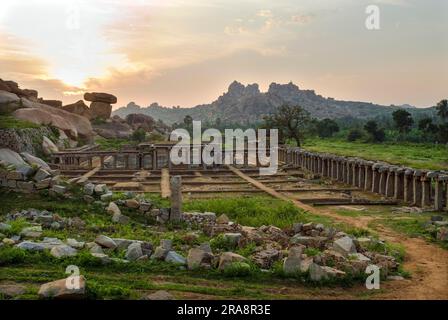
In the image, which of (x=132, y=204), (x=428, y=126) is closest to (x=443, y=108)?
(x=428, y=126)

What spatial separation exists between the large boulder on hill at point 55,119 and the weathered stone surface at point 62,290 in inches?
1518

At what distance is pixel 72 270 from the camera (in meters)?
9.12

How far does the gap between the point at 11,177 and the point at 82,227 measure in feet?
11.8

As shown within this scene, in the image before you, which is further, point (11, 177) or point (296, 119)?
point (296, 119)

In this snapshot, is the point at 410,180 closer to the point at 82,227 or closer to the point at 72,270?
the point at 82,227

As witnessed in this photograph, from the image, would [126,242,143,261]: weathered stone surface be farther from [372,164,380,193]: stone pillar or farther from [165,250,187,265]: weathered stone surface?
[372,164,380,193]: stone pillar

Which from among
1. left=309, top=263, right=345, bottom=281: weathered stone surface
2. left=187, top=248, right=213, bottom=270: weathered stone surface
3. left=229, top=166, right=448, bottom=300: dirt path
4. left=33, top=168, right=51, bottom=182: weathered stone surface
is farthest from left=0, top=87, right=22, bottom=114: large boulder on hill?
left=309, top=263, right=345, bottom=281: weathered stone surface

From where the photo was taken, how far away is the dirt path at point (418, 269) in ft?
30.4

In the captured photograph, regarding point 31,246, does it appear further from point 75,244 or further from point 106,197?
point 106,197

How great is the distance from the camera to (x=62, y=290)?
7723 millimetres

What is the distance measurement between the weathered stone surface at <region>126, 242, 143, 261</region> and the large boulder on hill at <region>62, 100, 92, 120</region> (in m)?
66.1

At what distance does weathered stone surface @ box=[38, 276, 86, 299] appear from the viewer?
25.2 feet
